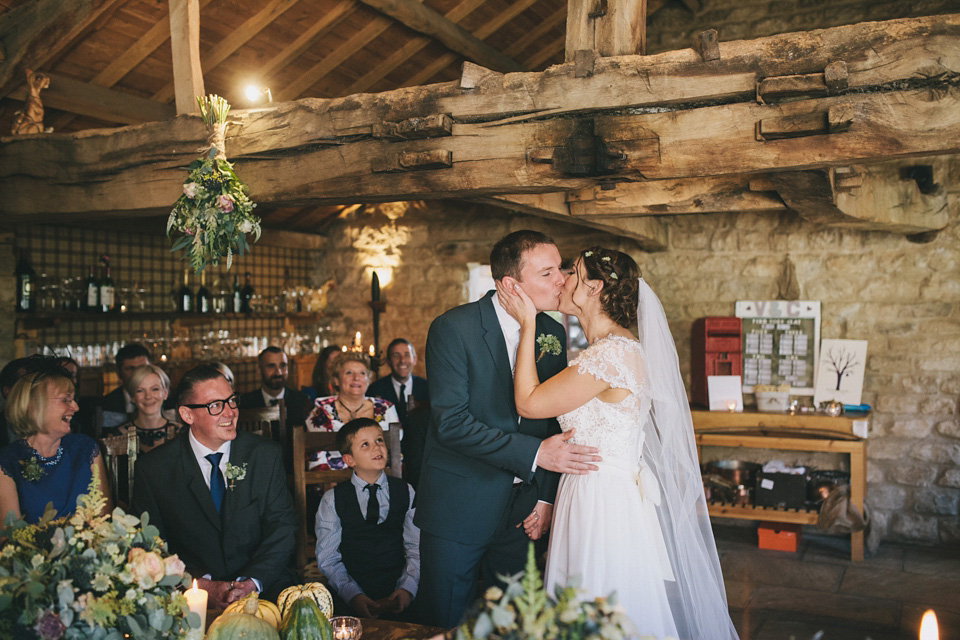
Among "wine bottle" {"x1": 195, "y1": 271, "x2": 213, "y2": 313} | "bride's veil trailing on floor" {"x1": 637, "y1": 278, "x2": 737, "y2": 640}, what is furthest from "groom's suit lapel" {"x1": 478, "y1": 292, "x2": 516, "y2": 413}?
"wine bottle" {"x1": 195, "y1": 271, "x2": 213, "y2": 313}

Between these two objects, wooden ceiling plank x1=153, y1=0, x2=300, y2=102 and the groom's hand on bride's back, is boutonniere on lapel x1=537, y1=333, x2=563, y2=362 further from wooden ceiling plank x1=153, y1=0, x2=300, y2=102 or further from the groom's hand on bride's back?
wooden ceiling plank x1=153, y1=0, x2=300, y2=102

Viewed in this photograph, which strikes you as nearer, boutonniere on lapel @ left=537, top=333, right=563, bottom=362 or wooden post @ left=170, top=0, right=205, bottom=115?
boutonniere on lapel @ left=537, top=333, right=563, bottom=362

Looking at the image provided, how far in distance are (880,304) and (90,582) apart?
553cm

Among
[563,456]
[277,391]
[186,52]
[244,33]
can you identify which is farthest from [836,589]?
[244,33]

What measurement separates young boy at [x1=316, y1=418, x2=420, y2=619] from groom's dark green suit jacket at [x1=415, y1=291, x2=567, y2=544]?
1.38 ft

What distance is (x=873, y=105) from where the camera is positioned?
8.72 ft

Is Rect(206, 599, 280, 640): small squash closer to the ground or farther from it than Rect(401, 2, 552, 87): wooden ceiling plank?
closer to the ground

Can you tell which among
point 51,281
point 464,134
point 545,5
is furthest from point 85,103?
point 545,5

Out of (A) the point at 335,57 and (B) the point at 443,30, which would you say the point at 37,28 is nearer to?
(A) the point at 335,57

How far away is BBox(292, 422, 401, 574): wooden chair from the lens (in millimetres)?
3145

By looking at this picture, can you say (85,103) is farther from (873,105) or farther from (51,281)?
(873,105)

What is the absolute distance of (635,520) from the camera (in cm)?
261

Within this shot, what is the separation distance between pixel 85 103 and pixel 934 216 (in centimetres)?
554

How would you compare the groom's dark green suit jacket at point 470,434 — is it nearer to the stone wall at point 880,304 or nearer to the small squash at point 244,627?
the small squash at point 244,627
